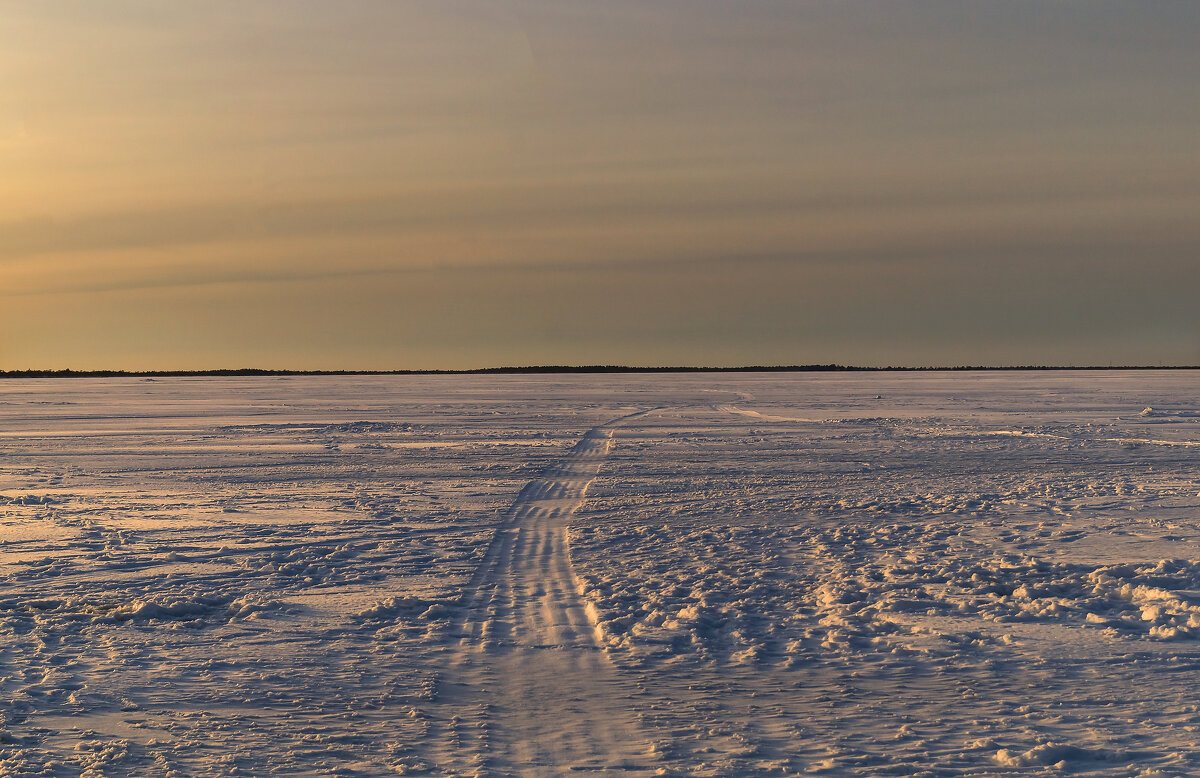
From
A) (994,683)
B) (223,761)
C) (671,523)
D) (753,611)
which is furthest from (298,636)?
(671,523)

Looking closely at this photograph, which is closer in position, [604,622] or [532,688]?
[532,688]

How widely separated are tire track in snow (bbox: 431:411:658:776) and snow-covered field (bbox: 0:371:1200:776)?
3 cm

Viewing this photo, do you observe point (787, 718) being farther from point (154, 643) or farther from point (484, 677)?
point (154, 643)

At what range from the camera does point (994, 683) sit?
655 centimetres

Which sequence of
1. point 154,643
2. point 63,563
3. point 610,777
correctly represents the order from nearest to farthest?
point 610,777
point 154,643
point 63,563

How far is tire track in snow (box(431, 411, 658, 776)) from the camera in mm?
5250

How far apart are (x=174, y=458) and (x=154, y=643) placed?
15.9 meters

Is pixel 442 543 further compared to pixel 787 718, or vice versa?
pixel 442 543

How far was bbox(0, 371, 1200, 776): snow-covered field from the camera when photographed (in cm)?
549

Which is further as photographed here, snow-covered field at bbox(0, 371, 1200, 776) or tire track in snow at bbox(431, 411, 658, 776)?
snow-covered field at bbox(0, 371, 1200, 776)

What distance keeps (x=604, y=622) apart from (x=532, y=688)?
67.9 inches

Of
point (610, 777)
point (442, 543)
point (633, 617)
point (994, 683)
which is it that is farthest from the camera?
point (442, 543)

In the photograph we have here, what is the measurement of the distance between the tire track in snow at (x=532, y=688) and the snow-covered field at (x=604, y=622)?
0.03 m

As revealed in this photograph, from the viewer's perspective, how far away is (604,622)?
802 centimetres
